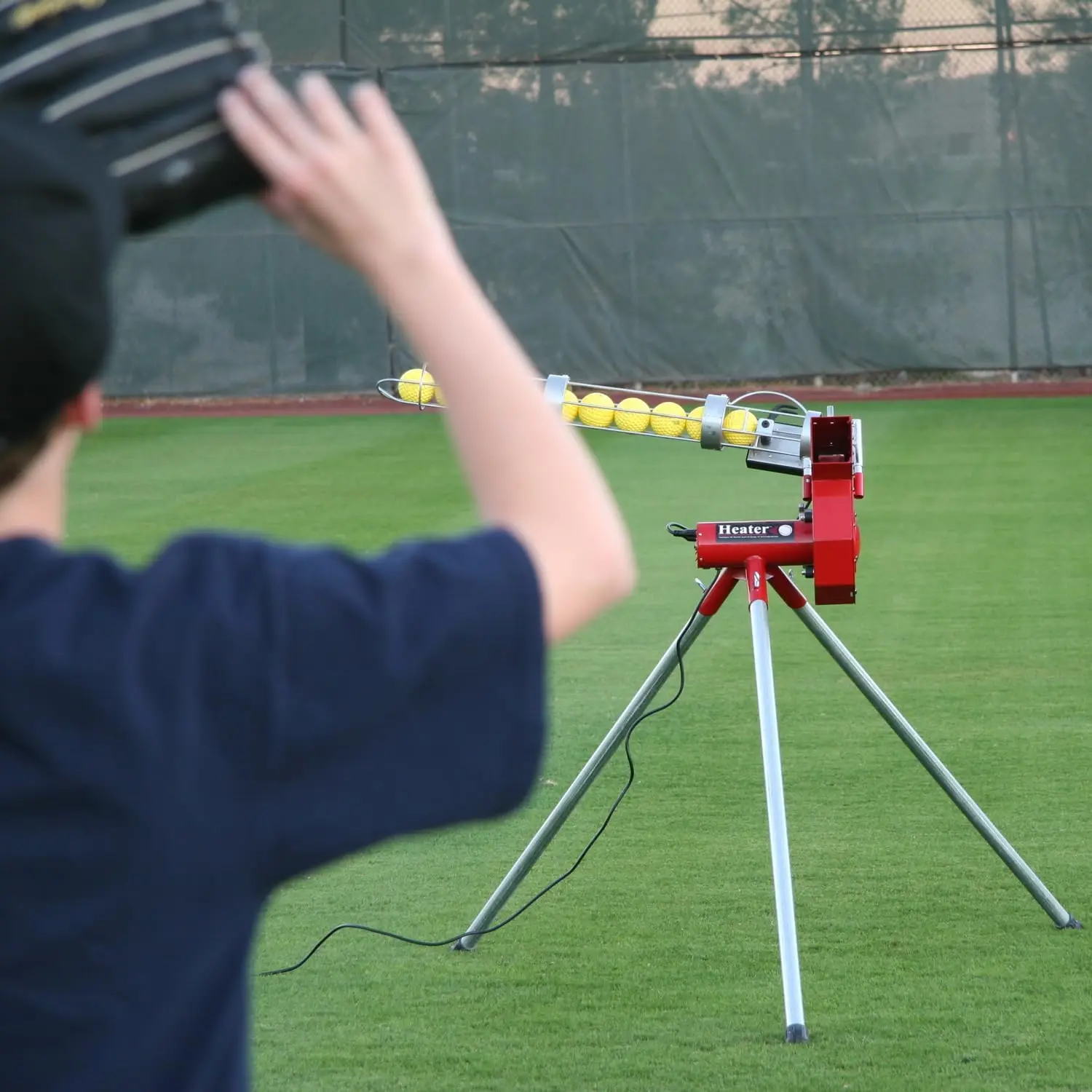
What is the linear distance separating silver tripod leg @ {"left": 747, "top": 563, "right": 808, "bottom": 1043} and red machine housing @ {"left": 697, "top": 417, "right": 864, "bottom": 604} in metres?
0.06

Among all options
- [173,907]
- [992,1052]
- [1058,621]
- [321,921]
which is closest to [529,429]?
[173,907]

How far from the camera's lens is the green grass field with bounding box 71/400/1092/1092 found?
375 cm

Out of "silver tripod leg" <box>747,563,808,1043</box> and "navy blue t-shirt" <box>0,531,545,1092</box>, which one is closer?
"navy blue t-shirt" <box>0,531,545,1092</box>

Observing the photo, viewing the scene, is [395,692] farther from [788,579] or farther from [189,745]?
[788,579]

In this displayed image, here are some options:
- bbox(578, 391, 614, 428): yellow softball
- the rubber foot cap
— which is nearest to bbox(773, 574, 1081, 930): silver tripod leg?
bbox(578, 391, 614, 428): yellow softball

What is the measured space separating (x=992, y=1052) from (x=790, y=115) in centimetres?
1804

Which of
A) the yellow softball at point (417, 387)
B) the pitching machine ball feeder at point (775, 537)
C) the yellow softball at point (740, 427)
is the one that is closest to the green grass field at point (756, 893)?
the pitching machine ball feeder at point (775, 537)

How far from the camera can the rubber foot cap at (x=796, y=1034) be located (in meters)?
3.71

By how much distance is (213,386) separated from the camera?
21.0 m

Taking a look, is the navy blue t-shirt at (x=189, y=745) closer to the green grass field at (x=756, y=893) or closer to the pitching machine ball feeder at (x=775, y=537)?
the pitching machine ball feeder at (x=775, y=537)

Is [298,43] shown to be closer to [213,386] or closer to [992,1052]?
[213,386]

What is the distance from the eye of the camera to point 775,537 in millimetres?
3803

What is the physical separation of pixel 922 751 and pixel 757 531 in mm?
715

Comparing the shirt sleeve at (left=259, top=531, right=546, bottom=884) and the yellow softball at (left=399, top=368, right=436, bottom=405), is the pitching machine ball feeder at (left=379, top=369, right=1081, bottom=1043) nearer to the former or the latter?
the yellow softball at (left=399, top=368, right=436, bottom=405)
